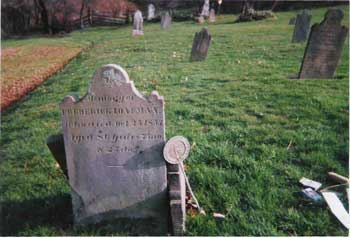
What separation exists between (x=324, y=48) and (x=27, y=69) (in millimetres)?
10763

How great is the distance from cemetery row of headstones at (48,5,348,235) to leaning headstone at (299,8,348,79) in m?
5.50

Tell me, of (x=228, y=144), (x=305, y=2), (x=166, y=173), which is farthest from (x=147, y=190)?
(x=305, y=2)

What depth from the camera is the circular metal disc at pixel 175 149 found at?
3.32 m

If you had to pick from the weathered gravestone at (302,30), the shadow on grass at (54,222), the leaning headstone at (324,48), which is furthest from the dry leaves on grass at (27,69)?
the weathered gravestone at (302,30)

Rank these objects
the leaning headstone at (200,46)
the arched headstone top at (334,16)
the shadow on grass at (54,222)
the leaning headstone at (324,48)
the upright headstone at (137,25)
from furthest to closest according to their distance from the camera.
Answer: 1. the upright headstone at (137,25)
2. the leaning headstone at (200,46)
3. the leaning headstone at (324,48)
4. the arched headstone top at (334,16)
5. the shadow on grass at (54,222)

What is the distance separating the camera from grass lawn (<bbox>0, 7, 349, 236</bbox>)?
352 cm

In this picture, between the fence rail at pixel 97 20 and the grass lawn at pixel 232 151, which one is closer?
the grass lawn at pixel 232 151

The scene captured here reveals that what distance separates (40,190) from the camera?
412cm

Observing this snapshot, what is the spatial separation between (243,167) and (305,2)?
34.8 m

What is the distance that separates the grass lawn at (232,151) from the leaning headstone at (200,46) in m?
2.13

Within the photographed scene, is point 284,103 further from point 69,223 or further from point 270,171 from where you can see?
point 69,223

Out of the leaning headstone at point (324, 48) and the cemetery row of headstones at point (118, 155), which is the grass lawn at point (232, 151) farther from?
the leaning headstone at point (324, 48)

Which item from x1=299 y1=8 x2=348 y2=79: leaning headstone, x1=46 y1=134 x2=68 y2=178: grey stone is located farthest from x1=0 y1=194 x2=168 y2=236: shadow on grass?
x1=299 y1=8 x2=348 y2=79: leaning headstone

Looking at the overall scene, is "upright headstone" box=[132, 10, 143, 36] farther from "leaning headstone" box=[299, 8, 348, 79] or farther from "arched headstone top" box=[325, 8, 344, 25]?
"arched headstone top" box=[325, 8, 344, 25]
